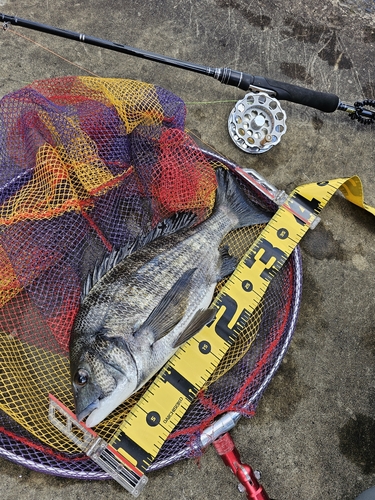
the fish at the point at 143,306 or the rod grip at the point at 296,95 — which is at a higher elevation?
the rod grip at the point at 296,95

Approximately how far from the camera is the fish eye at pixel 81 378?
2406 mm

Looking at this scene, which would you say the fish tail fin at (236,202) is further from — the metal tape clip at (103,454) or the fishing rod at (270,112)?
the metal tape clip at (103,454)

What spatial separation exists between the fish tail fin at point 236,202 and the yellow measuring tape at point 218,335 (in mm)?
97

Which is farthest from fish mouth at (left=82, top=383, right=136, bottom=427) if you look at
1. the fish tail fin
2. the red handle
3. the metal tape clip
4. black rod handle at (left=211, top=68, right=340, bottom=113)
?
black rod handle at (left=211, top=68, right=340, bottom=113)

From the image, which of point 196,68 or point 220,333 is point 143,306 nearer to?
point 220,333

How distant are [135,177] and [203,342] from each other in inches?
49.5

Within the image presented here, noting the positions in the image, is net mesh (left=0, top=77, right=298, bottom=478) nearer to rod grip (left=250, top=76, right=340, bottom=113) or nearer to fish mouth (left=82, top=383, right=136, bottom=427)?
fish mouth (left=82, top=383, right=136, bottom=427)

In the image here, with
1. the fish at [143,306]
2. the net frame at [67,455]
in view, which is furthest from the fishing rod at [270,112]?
the net frame at [67,455]

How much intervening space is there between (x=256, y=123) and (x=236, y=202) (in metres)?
0.90

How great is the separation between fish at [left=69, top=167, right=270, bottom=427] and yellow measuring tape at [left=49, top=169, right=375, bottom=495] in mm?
135

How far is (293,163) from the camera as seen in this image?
3770mm

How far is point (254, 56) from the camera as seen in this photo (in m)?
4.07

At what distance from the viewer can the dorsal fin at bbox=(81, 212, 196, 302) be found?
2.69m

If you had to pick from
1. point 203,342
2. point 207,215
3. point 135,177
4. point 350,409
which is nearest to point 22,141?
point 135,177
